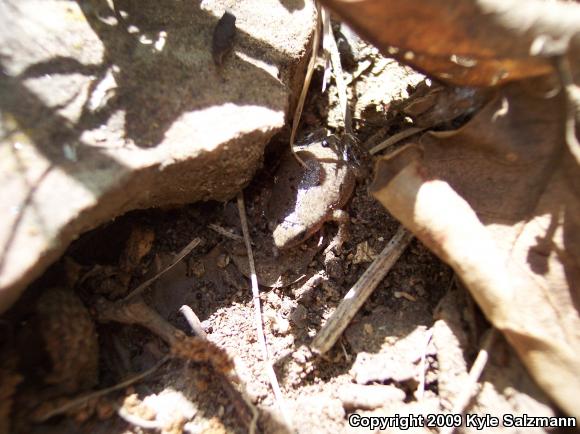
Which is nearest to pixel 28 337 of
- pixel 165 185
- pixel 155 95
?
pixel 165 185

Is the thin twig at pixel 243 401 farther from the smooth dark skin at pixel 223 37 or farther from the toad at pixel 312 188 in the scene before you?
the smooth dark skin at pixel 223 37

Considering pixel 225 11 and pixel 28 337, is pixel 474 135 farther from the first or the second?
pixel 28 337

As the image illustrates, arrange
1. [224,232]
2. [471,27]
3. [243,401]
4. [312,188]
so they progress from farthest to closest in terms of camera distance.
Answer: [312,188] < [224,232] < [243,401] < [471,27]

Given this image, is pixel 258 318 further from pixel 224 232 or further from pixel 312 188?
pixel 312 188

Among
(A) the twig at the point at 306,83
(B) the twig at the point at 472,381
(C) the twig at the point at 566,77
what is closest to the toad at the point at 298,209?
(A) the twig at the point at 306,83

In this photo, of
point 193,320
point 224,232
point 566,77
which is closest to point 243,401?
point 193,320

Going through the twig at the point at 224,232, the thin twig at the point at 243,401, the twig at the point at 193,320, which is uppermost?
the twig at the point at 224,232

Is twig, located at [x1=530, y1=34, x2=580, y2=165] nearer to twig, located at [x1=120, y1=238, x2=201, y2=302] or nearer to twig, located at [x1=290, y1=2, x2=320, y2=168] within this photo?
twig, located at [x1=290, y1=2, x2=320, y2=168]
